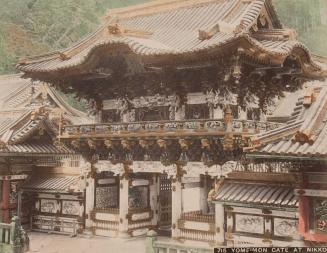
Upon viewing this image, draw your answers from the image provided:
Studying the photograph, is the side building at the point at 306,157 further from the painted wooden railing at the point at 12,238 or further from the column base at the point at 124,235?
the painted wooden railing at the point at 12,238

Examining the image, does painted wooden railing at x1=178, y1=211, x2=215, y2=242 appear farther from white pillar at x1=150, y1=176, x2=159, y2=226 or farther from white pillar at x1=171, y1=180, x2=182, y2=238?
white pillar at x1=150, y1=176, x2=159, y2=226

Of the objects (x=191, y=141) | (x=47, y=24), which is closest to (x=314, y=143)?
(x=191, y=141)

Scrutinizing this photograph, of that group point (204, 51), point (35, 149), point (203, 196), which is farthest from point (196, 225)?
point (35, 149)

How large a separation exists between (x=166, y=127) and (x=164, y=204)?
5.18 metres

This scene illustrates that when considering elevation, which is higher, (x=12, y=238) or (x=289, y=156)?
(x=289, y=156)

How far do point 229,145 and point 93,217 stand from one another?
7892 mm

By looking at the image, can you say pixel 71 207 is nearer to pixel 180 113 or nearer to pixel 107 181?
pixel 107 181

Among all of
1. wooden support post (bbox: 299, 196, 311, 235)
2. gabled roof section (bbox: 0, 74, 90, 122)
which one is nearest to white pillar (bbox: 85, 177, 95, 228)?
gabled roof section (bbox: 0, 74, 90, 122)

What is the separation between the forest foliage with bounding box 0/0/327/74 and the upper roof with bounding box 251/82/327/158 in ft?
157

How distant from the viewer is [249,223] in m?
16.1

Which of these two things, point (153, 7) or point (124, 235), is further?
point (153, 7)

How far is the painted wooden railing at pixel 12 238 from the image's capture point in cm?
1777

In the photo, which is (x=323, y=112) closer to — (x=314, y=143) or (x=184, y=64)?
(x=314, y=143)

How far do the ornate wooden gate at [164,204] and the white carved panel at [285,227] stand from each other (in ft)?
24.2
